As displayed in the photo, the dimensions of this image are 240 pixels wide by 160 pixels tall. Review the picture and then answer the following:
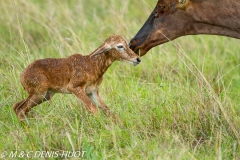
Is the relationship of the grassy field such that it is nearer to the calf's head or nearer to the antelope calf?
the antelope calf

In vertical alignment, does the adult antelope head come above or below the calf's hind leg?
above

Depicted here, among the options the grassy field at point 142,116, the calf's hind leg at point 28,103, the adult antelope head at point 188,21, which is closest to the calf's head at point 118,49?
the grassy field at point 142,116

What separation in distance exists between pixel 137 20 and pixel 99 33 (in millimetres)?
945

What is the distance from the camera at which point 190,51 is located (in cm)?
901

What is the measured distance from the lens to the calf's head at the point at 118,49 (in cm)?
589

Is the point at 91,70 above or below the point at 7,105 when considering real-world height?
above

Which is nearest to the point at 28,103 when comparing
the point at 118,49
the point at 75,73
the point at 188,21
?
the point at 75,73

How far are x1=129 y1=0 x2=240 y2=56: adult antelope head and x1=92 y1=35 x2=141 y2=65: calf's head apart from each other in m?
0.97

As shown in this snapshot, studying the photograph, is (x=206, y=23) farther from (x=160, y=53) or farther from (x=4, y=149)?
(x=4, y=149)

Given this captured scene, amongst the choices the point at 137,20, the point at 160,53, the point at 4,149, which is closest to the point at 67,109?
the point at 4,149

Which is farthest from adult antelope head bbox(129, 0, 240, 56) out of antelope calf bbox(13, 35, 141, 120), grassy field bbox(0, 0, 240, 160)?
antelope calf bbox(13, 35, 141, 120)

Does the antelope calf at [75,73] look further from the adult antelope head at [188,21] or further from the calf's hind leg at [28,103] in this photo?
the adult antelope head at [188,21]

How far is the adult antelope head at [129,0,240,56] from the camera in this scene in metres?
6.76

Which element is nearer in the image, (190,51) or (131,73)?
(131,73)
